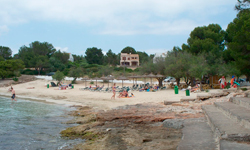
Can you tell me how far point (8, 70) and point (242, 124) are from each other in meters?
47.8

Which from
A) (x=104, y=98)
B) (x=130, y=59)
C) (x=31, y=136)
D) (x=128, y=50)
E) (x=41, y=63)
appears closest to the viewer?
(x=31, y=136)

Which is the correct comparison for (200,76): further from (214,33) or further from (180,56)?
(214,33)

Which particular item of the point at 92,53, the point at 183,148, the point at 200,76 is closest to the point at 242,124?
the point at 183,148

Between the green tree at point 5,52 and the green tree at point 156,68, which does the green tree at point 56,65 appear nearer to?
the green tree at point 5,52

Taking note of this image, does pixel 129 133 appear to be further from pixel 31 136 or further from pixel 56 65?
pixel 56 65

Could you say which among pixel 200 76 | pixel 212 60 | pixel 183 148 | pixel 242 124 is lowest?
pixel 183 148

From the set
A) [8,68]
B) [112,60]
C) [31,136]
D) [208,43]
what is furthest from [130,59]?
[31,136]

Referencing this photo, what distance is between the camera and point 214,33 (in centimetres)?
2817

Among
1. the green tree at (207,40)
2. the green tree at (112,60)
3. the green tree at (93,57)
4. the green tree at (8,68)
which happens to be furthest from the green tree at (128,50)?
the green tree at (207,40)

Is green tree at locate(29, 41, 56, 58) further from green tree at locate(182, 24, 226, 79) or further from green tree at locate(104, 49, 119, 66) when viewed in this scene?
green tree at locate(182, 24, 226, 79)

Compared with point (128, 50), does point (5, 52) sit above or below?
below

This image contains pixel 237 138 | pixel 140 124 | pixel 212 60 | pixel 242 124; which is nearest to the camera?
pixel 237 138

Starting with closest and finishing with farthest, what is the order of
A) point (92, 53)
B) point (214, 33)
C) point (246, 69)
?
point (246, 69) < point (214, 33) < point (92, 53)

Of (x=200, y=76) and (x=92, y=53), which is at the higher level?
(x=92, y=53)
